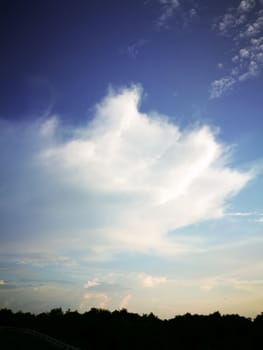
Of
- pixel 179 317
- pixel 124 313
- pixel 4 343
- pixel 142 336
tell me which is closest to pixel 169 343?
pixel 142 336

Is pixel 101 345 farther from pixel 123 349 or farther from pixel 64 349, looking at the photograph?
pixel 64 349

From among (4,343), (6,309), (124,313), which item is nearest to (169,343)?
(124,313)

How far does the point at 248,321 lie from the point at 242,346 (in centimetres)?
1355

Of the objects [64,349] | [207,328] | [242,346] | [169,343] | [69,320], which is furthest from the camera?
[69,320]

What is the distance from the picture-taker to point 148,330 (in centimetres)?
6525

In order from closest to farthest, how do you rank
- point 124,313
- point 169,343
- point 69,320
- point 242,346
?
1. point 242,346
2. point 169,343
3. point 69,320
4. point 124,313

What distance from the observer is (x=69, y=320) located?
241 feet

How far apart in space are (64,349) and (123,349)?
21441mm

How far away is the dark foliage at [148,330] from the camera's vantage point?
5869cm

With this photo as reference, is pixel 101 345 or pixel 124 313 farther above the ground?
pixel 124 313

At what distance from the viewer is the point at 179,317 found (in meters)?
77.0

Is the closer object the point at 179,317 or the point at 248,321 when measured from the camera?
the point at 248,321

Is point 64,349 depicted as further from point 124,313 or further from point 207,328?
point 124,313

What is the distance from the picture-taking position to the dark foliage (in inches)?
2311
